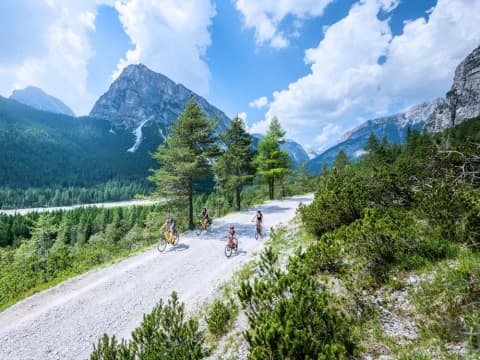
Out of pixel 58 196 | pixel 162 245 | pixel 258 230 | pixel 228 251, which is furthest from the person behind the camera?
pixel 58 196

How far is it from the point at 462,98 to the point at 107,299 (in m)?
185

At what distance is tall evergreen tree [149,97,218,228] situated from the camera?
17.1 m

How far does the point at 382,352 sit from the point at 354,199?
5.34 meters

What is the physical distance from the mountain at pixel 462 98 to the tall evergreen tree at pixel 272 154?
134461 millimetres

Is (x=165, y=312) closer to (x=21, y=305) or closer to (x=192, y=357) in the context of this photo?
(x=192, y=357)

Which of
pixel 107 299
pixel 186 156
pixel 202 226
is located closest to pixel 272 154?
pixel 186 156

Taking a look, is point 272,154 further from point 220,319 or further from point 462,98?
point 462,98

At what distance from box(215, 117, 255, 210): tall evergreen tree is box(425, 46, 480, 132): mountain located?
13937 cm

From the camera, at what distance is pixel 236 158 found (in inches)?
907

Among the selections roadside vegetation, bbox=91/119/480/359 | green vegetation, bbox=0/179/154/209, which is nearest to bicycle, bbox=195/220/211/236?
roadside vegetation, bbox=91/119/480/359

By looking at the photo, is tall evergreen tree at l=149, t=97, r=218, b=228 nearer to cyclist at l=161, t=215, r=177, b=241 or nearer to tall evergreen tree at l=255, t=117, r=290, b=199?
cyclist at l=161, t=215, r=177, b=241

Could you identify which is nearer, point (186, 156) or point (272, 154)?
point (186, 156)

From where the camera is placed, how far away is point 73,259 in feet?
47.5

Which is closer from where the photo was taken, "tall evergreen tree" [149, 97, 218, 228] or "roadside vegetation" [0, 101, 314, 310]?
"roadside vegetation" [0, 101, 314, 310]
